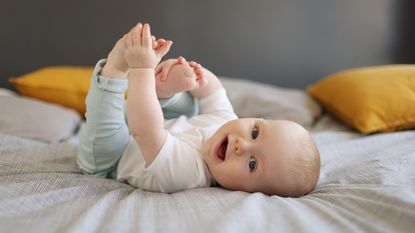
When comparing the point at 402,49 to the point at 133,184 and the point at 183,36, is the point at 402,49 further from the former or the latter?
the point at 133,184

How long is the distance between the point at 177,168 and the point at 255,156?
0.19 meters

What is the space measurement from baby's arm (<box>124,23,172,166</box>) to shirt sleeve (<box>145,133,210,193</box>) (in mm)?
53

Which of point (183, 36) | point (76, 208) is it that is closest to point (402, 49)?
point (183, 36)

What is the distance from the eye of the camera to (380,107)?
5.57 ft

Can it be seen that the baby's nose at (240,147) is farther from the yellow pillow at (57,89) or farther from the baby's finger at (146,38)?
the yellow pillow at (57,89)

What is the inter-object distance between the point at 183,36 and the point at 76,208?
1686 mm

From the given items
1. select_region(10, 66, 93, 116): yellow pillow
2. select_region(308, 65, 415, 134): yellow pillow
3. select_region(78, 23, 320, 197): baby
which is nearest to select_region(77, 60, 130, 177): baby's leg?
select_region(78, 23, 320, 197): baby

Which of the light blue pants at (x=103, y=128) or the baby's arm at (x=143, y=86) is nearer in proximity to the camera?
the baby's arm at (x=143, y=86)

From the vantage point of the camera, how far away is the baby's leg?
3.43 ft

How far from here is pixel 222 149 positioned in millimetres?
1058

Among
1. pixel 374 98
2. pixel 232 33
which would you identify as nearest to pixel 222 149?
pixel 374 98

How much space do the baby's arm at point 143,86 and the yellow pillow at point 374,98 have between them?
996mm

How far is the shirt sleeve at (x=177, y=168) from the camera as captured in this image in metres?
0.99

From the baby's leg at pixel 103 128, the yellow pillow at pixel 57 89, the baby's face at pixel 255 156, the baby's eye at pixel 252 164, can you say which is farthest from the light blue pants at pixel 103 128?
the yellow pillow at pixel 57 89
